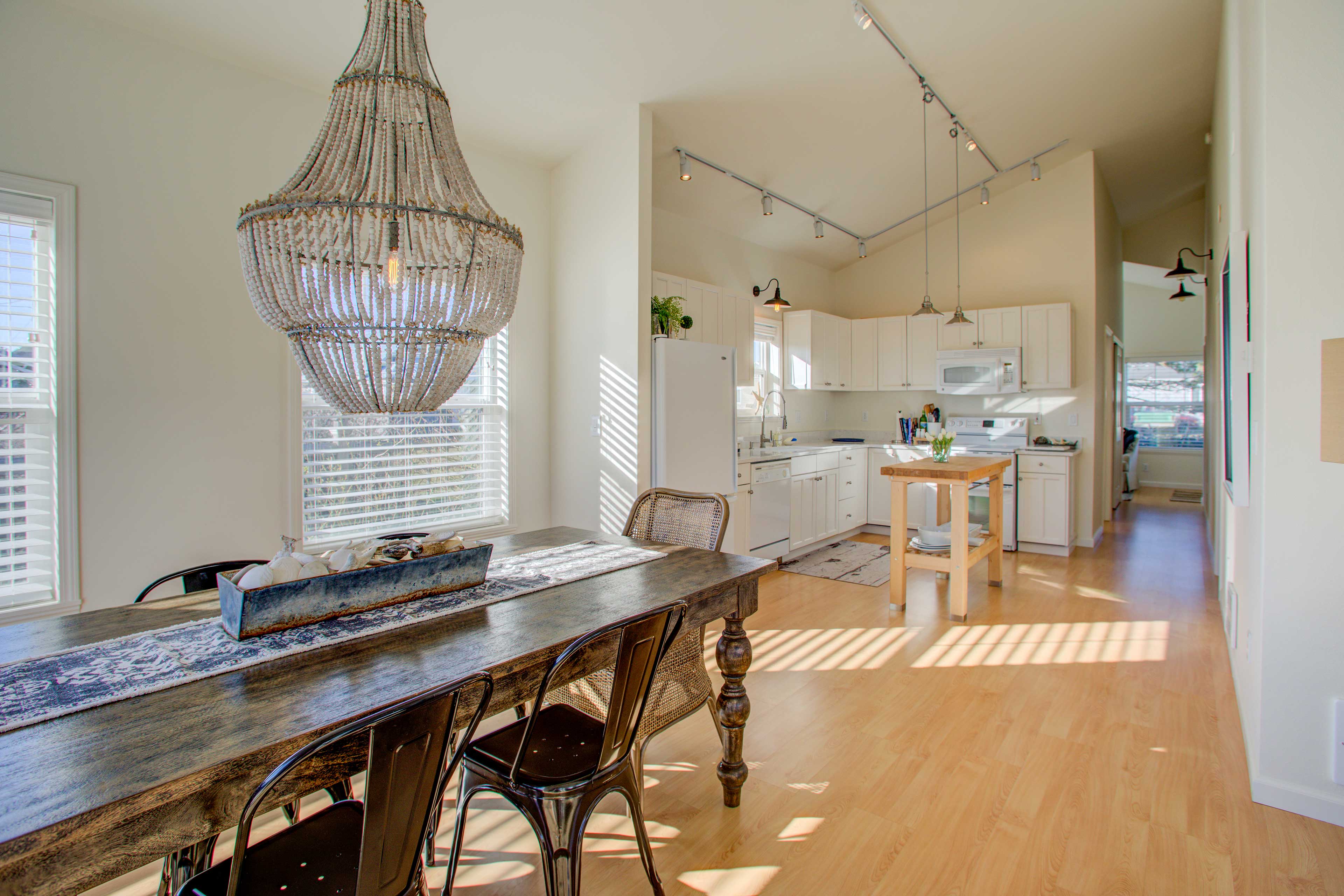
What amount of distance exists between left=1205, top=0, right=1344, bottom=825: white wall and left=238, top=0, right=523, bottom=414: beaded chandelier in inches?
89.4

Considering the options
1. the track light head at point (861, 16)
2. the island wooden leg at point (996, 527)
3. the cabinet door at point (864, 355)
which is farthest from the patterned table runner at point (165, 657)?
the cabinet door at point (864, 355)

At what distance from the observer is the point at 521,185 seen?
4031mm

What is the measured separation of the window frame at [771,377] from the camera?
5781 millimetres

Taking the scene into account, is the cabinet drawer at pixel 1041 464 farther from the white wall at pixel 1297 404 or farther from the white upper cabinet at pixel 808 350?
the white wall at pixel 1297 404

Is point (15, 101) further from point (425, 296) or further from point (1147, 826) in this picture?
point (1147, 826)

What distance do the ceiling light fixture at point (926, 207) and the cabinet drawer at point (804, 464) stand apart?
1390 mm

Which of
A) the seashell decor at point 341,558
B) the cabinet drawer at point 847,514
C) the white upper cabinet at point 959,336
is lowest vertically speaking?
the cabinet drawer at point 847,514

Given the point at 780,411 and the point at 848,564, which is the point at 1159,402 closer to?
the point at 780,411

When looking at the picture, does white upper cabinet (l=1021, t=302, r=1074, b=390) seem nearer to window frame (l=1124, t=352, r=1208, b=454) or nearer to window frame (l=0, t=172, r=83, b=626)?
window frame (l=1124, t=352, r=1208, b=454)

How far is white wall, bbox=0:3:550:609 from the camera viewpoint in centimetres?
246

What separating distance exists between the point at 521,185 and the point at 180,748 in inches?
144

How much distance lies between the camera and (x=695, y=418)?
13.3ft

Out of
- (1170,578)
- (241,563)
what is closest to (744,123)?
(241,563)

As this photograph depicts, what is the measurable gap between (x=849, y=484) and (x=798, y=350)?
4.38ft
